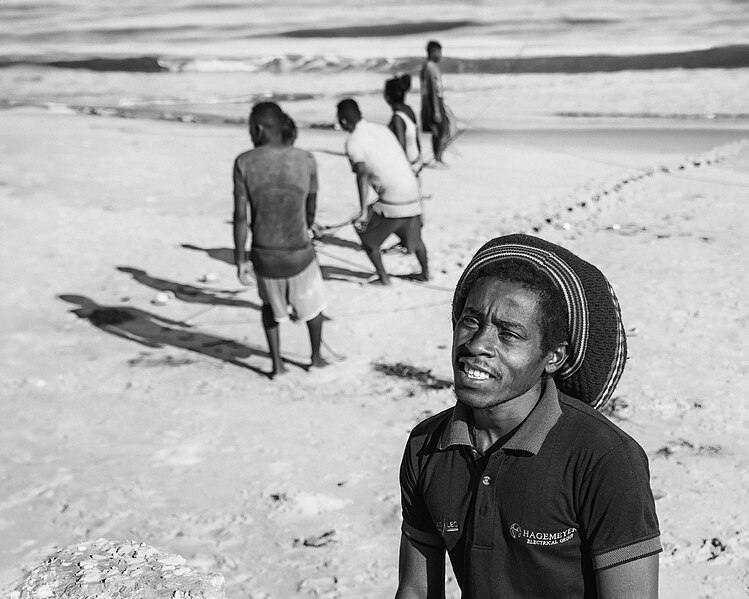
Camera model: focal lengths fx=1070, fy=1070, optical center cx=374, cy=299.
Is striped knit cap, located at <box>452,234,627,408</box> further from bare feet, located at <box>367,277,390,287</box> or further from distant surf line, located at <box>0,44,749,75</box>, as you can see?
distant surf line, located at <box>0,44,749,75</box>

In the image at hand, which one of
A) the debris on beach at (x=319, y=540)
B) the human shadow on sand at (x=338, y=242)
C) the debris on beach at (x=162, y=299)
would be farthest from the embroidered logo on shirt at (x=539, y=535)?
the human shadow on sand at (x=338, y=242)

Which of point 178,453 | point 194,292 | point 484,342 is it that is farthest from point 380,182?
point 484,342

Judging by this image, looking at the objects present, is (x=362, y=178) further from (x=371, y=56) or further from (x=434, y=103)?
(x=371, y=56)

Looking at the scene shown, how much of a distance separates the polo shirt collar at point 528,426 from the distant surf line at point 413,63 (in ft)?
61.8

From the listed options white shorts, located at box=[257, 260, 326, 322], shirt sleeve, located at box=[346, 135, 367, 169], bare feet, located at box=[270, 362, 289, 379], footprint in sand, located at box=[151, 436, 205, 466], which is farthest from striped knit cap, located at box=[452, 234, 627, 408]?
shirt sleeve, located at box=[346, 135, 367, 169]

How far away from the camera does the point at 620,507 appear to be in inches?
72.4

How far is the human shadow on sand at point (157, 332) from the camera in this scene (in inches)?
272

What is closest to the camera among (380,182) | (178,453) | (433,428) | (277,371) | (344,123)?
(433,428)

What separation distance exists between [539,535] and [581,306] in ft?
1.38

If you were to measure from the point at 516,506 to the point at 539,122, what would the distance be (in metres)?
14.1

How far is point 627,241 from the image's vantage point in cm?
883

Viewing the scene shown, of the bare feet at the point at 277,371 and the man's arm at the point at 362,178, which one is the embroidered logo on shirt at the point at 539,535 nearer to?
the bare feet at the point at 277,371

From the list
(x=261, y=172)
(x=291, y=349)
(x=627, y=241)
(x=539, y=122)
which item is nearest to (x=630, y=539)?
(x=261, y=172)

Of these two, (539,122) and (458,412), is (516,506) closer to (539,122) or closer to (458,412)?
(458,412)
